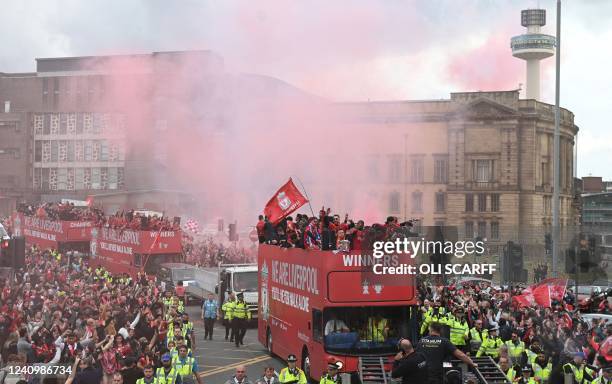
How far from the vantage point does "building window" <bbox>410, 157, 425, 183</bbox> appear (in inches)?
3424

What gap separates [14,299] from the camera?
72.4 feet

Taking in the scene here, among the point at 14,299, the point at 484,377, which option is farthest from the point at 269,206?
the point at 484,377

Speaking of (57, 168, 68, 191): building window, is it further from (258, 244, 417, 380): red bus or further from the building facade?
(258, 244, 417, 380): red bus

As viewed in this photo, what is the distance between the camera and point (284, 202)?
74.4 feet

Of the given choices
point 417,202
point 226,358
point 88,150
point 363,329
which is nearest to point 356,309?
point 363,329

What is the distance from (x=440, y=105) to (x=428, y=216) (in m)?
11.0

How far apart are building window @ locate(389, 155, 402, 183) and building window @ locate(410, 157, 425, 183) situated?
2.21m

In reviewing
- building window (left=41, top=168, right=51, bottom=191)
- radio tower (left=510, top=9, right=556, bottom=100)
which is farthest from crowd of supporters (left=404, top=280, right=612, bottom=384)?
radio tower (left=510, top=9, right=556, bottom=100)

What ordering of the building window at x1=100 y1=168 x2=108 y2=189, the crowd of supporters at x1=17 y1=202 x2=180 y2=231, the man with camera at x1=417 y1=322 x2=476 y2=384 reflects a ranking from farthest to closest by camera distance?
the building window at x1=100 y1=168 x2=108 y2=189 → the crowd of supporters at x1=17 y1=202 x2=180 y2=231 → the man with camera at x1=417 y1=322 x2=476 y2=384

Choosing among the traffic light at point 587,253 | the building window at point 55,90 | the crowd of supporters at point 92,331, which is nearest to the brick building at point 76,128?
the building window at point 55,90

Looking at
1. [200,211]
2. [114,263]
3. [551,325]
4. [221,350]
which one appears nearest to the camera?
[551,325]

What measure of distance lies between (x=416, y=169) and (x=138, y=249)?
55.5m

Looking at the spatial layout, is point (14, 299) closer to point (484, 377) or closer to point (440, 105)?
point (484, 377)

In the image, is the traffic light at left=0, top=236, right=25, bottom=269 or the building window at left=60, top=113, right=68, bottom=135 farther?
the building window at left=60, top=113, right=68, bottom=135
